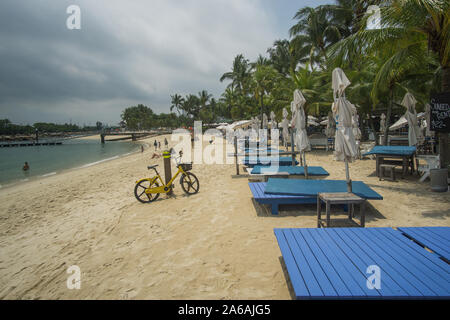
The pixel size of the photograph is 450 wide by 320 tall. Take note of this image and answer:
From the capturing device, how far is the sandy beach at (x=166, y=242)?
2992 mm

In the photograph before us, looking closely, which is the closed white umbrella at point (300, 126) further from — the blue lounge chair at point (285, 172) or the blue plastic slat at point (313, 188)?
the blue plastic slat at point (313, 188)

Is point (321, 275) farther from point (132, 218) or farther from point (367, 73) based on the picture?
point (367, 73)

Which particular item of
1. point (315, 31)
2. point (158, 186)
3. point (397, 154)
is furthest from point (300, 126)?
point (315, 31)

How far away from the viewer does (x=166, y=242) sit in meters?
4.16

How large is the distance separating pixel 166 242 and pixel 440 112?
26.9 feet

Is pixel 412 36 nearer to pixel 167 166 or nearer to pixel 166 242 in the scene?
pixel 167 166

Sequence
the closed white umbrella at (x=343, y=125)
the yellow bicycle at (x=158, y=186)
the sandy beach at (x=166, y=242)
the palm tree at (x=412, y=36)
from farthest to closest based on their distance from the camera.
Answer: the yellow bicycle at (x=158, y=186) → the palm tree at (x=412, y=36) → the closed white umbrella at (x=343, y=125) → the sandy beach at (x=166, y=242)

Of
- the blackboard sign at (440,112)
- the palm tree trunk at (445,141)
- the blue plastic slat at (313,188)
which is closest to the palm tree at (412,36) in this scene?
the palm tree trunk at (445,141)

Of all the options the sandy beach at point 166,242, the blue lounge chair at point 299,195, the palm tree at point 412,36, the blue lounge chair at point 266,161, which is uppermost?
the palm tree at point 412,36

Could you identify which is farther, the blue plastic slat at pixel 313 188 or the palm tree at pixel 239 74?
the palm tree at pixel 239 74

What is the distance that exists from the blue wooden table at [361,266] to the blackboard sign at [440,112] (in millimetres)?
5339

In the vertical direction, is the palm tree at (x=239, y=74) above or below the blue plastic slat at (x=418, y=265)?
above

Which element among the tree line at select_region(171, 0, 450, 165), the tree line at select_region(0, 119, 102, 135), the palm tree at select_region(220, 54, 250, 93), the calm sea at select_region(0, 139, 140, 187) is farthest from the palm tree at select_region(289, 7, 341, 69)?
the tree line at select_region(0, 119, 102, 135)

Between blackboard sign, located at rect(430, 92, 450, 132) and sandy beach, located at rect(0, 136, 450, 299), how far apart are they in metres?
1.86
